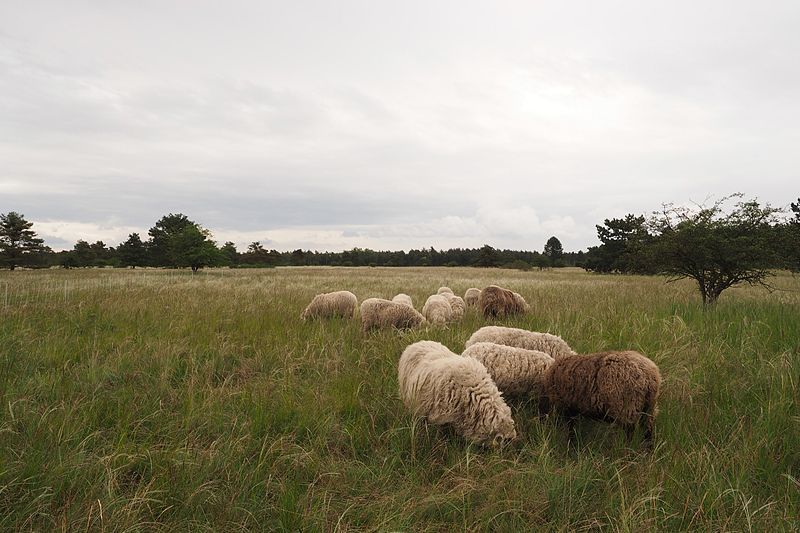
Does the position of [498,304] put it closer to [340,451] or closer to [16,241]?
[340,451]

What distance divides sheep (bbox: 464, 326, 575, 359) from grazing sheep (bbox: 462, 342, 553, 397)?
2.57 feet

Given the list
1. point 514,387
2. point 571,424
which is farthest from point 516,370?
point 571,424

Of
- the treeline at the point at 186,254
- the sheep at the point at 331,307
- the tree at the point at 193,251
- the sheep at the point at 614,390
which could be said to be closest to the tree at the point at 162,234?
the treeline at the point at 186,254

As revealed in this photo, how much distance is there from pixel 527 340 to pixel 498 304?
3972 mm

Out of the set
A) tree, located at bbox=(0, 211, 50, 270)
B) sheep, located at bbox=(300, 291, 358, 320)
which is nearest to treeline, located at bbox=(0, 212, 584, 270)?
tree, located at bbox=(0, 211, 50, 270)

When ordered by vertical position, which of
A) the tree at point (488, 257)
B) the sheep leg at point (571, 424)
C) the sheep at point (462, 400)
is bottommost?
the sheep leg at point (571, 424)

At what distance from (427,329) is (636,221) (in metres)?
9.95

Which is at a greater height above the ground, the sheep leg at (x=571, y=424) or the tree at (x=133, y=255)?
the tree at (x=133, y=255)

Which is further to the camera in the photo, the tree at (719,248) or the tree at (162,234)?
the tree at (162,234)

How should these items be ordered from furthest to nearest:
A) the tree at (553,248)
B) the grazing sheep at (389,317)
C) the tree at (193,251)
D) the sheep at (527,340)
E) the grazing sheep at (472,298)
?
the tree at (553,248)
the tree at (193,251)
the grazing sheep at (472,298)
the grazing sheep at (389,317)
the sheep at (527,340)

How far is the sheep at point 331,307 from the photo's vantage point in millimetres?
8984

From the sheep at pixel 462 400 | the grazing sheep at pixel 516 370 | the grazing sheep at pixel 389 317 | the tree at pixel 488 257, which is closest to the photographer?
the sheep at pixel 462 400

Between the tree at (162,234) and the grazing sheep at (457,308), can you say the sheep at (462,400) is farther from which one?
the tree at (162,234)

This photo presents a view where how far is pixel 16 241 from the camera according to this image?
164 ft
